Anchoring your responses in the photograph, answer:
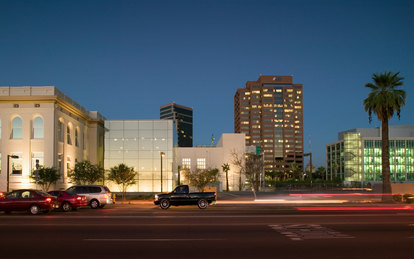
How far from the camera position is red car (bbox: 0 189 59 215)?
2281cm

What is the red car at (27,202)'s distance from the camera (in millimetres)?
22812

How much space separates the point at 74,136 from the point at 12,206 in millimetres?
29345

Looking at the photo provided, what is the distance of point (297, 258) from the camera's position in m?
9.75

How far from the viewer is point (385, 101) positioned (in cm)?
3381

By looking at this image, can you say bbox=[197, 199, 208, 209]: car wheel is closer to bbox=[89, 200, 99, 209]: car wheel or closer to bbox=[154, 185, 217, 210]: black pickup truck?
bbox=[154, 185, 217, 210]: black pickup truck

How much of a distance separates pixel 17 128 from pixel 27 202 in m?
24.2

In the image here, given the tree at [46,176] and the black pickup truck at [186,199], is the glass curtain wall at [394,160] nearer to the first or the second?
the tree at [46,176]

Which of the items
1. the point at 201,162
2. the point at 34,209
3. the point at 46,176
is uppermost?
the point at 201,162

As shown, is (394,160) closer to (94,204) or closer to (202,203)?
(202,203)

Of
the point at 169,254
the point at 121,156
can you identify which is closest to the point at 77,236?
the point at 169,254

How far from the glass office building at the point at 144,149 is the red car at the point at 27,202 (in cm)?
3476

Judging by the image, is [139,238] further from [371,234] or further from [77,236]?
[371,234]

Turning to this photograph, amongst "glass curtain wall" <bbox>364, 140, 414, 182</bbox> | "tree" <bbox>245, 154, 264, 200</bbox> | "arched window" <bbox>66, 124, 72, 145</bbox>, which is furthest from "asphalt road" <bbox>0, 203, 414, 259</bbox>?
"glass curtain wall" <bbox>364, 140, 414, 182</bbox>

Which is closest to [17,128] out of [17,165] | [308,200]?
[17,165]
